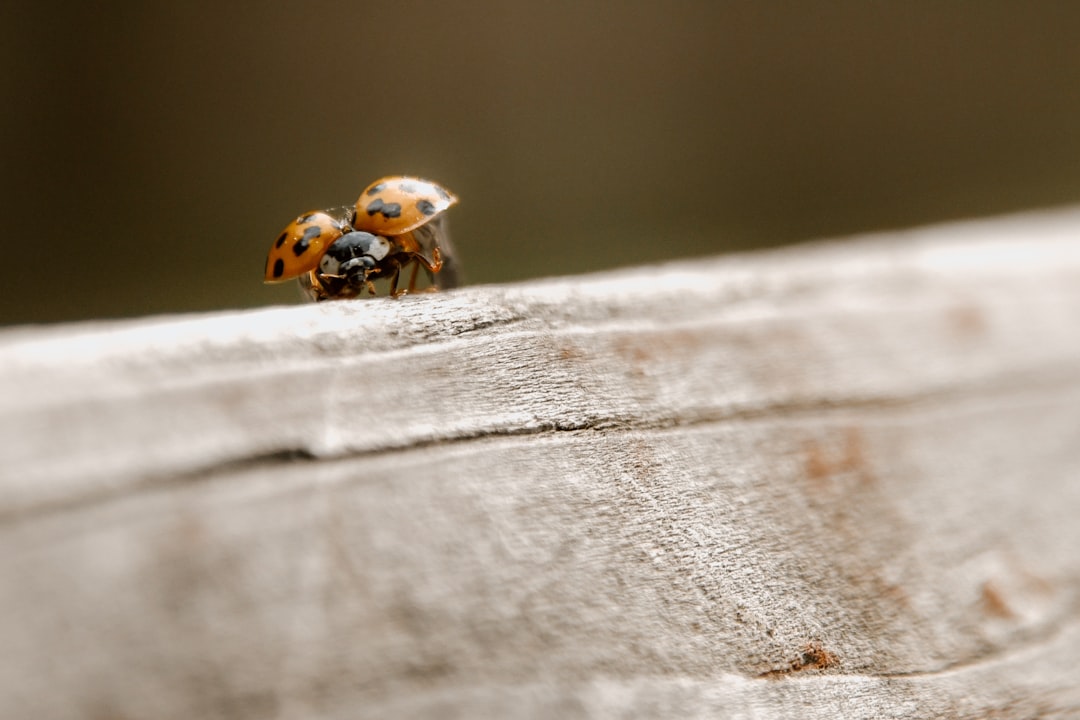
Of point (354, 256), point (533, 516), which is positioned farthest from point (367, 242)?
point (533, 516)

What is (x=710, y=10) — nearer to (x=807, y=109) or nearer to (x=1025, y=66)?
(x=807, y=109)

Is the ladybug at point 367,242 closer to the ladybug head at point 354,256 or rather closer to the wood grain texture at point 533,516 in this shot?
the ladybug head at point 354,256

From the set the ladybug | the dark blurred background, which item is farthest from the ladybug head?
the dark blurred background

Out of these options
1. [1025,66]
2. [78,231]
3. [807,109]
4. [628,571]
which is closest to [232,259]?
[78,231]

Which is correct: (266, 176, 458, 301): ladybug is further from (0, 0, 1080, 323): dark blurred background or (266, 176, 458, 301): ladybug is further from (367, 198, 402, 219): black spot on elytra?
(0, 0, 1080, 323): dark blurred background

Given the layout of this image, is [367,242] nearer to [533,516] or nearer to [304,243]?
[304,243]
